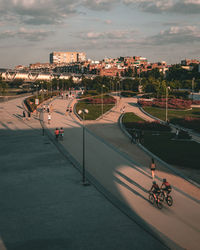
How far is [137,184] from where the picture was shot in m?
16.4

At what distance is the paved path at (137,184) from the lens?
1150 cm

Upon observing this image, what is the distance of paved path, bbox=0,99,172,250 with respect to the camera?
1033 centimetres

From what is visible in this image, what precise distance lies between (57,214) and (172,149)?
1456 cm

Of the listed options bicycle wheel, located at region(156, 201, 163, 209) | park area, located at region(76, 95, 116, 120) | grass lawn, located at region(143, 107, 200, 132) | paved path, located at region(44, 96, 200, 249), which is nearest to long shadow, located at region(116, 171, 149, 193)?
paved path, located at region(44, 96, 200, 249)

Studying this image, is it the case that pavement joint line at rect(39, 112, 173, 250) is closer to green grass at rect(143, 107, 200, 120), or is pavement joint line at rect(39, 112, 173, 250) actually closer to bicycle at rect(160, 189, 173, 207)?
bicycle at rect(160, 189, 173, 207)

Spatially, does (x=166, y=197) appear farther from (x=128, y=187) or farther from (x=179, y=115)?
(x=179, y=115)

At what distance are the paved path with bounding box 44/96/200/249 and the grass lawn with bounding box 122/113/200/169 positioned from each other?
1.46m

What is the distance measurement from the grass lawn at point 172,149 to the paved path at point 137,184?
A: 1.46m

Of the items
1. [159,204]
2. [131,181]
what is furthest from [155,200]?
[131,181]

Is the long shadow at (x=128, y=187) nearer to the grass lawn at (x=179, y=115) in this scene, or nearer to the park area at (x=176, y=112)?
the grass lawn at (x=179, y=115)

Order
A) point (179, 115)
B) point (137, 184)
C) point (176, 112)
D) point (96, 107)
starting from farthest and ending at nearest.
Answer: point (96, 107) → point (176, 112) → point (179, 115) → point (137, 184)

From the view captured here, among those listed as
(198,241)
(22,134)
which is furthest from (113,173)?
(22,134)

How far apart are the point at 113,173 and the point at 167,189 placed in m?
5.13

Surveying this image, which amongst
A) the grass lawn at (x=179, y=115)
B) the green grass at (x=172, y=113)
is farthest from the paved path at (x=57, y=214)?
the green grass at (x=172, y=113)
